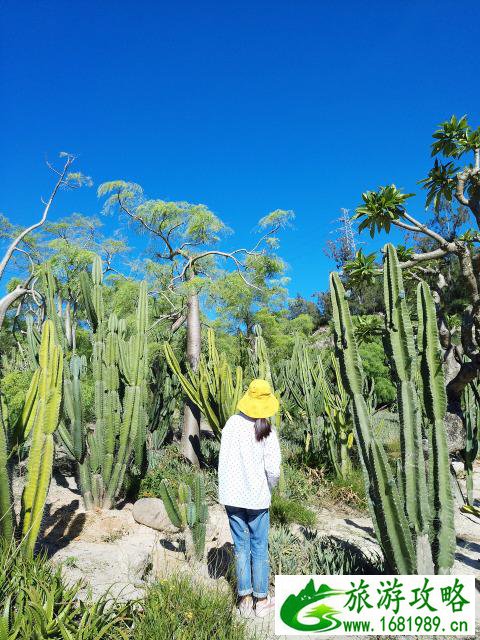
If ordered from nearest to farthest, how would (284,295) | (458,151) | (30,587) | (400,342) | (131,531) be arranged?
(30,587) < (400,342) < (458,151) < (131,531) < (284,295)

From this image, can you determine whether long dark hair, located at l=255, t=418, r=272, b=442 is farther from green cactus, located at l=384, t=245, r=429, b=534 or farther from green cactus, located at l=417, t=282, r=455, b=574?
green cactus, located at l=417, t=282, r=455, b=574

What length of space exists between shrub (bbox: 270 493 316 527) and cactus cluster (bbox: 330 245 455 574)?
173cm

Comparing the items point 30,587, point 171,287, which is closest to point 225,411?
point 30,587

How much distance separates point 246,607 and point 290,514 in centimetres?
180

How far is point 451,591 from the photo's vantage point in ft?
8.64

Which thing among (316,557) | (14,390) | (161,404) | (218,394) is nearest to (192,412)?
(161,404)

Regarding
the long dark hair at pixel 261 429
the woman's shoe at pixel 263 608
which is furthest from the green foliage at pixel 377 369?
the long dark hair at pixel 261 429

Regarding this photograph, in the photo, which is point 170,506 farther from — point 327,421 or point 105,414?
point 327,421

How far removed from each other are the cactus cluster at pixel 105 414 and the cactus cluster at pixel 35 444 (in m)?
1.49

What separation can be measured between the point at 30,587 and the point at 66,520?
7.49 ft

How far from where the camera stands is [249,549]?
2820 millimetres

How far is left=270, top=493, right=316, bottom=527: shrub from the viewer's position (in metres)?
4.42

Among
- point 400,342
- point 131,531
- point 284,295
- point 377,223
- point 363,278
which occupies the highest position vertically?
point 284,295

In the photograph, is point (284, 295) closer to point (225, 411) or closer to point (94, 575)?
point (225, 411)
